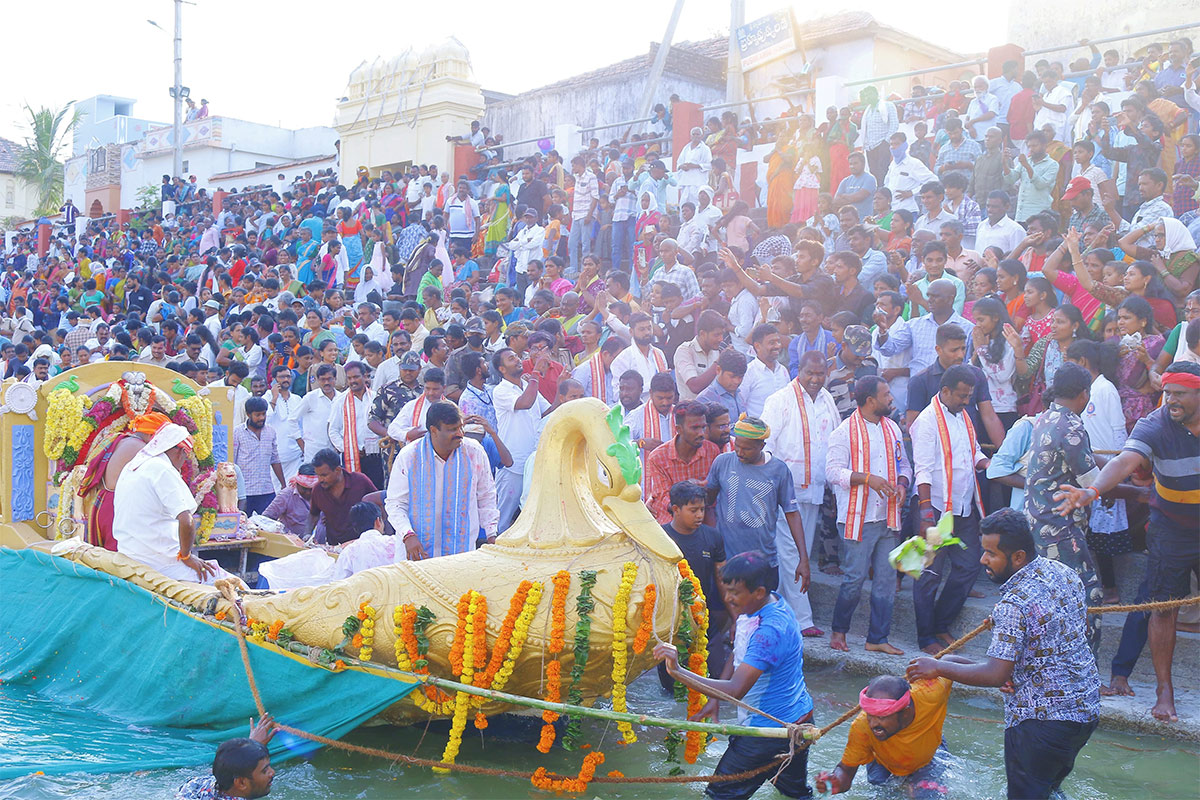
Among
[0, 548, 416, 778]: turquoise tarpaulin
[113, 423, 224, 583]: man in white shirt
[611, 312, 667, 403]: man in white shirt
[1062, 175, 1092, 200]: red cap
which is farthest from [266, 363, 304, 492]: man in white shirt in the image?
[1062, 175, 1092, 200]: red cap

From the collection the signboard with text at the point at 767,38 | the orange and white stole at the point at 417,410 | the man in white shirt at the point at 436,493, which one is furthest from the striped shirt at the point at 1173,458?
the signboard with text at the point at 767,38

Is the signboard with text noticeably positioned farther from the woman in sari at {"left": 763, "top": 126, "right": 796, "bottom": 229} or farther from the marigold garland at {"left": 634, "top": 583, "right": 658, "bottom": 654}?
the marigold garland at {"left": 634, "top": 583, "right": 658, "bottom": 654}

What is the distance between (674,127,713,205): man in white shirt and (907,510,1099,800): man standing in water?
401 inches

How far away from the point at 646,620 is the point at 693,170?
33.3ft

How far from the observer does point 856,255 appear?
8969mm

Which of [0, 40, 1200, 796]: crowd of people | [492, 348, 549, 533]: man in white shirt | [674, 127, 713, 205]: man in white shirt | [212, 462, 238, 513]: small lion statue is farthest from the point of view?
[674, 127, 713, 205]: man in white shirt

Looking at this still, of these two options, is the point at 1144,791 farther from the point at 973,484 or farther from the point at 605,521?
the point at 605,521

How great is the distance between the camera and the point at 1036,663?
420cm

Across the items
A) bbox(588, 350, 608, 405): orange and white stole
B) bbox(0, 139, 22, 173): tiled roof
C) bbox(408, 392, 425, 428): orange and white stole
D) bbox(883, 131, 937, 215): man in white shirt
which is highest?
bbox(0, 139, 22, 173): tiled roof

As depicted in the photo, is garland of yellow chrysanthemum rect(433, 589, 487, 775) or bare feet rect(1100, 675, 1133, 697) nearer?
garland of yellow chrysanthemum rect(433, 589, 487, 775)

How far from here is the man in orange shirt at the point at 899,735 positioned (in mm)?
4695

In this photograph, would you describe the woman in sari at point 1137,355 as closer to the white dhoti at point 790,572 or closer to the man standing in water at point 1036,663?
the white dhoti at point 790,572

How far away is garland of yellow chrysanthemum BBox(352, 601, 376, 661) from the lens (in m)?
5.22

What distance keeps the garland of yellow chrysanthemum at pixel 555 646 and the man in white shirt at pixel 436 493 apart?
66.2 inches
